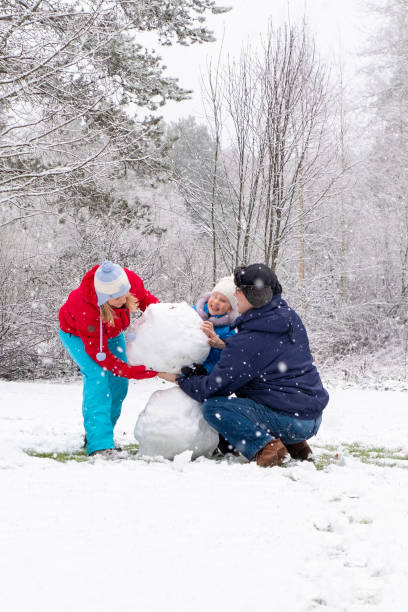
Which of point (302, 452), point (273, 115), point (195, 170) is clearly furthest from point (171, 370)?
point (195, 170)

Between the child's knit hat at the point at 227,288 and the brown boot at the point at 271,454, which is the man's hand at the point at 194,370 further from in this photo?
the brown boot at the point at 271,454

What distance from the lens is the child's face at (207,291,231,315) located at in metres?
4.10

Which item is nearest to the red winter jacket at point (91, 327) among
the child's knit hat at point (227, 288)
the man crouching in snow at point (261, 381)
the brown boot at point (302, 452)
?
the man crouching in snow at point (261, 381)

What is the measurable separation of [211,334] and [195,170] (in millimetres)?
6922

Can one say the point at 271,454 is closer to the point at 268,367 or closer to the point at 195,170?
the point at 268,367

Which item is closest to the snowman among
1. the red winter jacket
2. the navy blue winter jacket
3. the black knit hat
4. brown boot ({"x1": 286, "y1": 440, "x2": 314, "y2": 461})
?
the red winter jacket

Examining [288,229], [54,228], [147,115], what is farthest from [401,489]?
[54,228]

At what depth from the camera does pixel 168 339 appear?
12.3ft

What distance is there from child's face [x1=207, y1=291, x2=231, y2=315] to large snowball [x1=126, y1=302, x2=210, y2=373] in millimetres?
264

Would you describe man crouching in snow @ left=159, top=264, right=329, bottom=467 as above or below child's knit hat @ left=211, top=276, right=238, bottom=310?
below

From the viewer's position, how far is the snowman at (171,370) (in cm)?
371

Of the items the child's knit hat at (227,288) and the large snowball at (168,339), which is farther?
the child's knit hat at (227,288)

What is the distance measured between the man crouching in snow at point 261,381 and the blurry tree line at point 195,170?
13.3ft

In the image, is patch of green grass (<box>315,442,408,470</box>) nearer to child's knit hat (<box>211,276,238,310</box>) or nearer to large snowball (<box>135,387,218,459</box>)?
large snowball (<box>135,387,218,459</box>)
